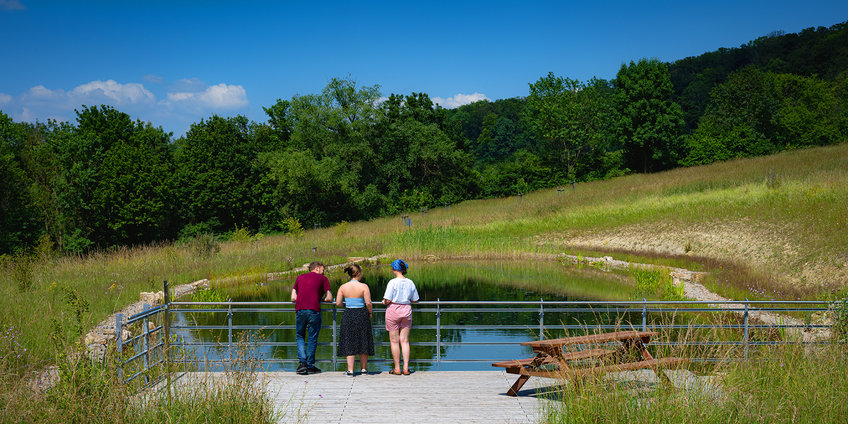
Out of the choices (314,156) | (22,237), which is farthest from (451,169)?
(22,237)

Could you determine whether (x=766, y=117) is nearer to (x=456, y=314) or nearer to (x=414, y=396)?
(x=456, y=314)

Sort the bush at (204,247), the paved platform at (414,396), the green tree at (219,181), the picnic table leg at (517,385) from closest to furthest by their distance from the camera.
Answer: the paved platform at (414,396) → the picnic table leg at (517,385) → the bush at (204,247) → the green tree at (219,181)

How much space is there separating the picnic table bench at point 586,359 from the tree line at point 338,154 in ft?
137

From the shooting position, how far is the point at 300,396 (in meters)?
7.84

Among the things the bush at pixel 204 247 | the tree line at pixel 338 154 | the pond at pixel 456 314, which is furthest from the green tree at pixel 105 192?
the pond at pixel 456 314

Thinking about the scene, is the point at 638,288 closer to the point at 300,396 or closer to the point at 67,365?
the point at 300,396

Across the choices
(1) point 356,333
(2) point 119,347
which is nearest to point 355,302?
(1) point 356,333

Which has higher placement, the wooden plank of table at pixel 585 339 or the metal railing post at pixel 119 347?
the metal railing post at pixel 119 347

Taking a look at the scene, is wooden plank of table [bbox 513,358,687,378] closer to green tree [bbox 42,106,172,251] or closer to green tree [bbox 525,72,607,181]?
green tree [bbox 42,106,172,251]

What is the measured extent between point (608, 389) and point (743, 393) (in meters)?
1.40

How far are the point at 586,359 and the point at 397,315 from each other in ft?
9.95

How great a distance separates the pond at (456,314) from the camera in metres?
13.4

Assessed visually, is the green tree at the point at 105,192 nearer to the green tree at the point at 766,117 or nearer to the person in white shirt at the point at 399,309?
the person in white shirt at the point at 399,309

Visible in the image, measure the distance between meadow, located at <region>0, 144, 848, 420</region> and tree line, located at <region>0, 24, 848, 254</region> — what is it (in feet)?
34.8
